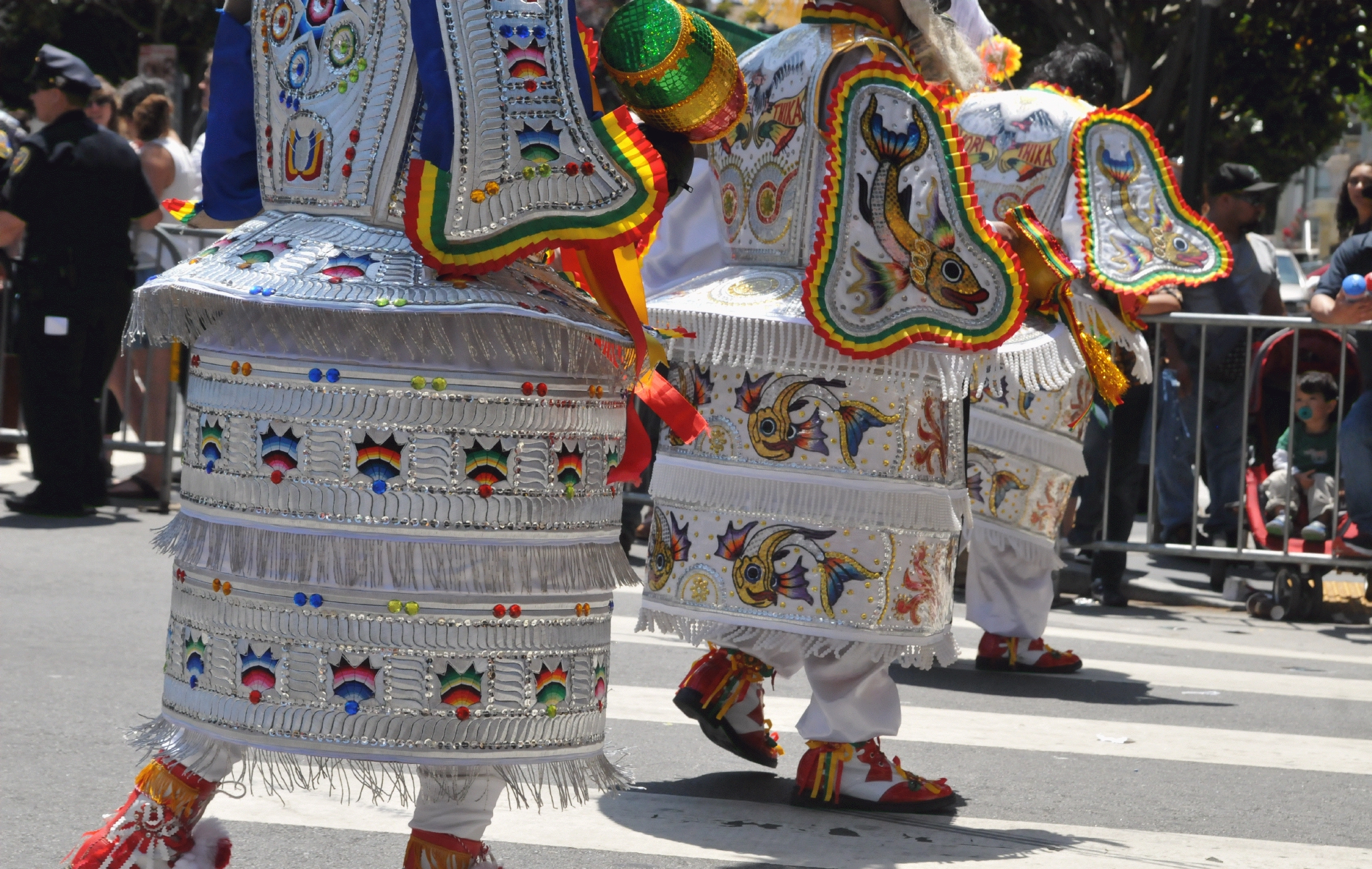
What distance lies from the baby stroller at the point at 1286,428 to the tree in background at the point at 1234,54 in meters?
5.59

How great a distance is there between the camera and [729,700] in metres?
4.26

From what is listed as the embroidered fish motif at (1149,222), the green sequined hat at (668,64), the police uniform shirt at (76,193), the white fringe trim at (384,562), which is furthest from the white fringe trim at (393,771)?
the police uniform shirt at (76,193)

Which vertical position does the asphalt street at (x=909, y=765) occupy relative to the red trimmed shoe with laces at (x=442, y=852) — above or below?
below

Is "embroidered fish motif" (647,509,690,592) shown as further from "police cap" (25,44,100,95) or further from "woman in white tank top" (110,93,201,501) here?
"woman in white tank top" (110,93,201,501)

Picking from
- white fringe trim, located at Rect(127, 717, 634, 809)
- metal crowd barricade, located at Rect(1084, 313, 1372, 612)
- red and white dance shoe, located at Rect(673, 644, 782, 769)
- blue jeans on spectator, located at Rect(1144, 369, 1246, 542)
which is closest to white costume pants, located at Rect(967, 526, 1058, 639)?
red and white dance shoe, located at Rect(673, 644, 782, 769)

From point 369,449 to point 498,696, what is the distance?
0.43 metres

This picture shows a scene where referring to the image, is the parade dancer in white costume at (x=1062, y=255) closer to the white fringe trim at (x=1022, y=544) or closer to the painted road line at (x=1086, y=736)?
the white fringe trim at (x=1022, y=544)

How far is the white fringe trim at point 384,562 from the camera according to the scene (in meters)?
2.60

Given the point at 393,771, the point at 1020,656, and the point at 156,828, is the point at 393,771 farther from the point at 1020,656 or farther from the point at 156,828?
the point at 1020,656

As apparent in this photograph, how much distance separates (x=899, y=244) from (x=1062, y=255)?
2.31 feet

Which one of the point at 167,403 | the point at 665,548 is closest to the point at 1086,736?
the point at 665,548

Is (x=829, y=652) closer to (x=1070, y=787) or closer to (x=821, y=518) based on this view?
(x=821, y=518)

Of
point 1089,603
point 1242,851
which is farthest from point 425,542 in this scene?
point 1089,603

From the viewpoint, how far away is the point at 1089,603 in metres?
8.09
